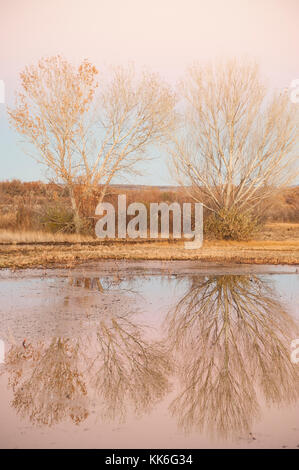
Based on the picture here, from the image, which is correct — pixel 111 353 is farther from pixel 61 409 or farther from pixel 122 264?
pixel 122 264

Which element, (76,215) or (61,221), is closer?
(76,215)

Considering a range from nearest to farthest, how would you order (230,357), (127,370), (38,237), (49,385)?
(49,385) < (127,370) < (230,357) < (38,237)

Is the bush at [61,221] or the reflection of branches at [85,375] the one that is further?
the bush at [61,221]

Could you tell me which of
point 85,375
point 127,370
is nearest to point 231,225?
point 127,370

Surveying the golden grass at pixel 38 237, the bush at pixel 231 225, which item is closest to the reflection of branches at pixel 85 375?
the golden grass at pixel 38 237

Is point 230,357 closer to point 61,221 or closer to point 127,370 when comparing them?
point 127,370

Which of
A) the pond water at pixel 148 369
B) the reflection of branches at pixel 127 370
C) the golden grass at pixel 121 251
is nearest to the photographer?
the pond water at pixel 148 369

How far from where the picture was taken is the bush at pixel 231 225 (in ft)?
65.5

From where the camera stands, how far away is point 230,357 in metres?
5.75

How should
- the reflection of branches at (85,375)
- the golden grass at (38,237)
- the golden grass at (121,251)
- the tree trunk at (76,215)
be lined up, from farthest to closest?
1. the tree trunk at (76,215)
2. the golden grass at (38,237)
3. the golden grass at (121,251)
4. the reflection of branches at (85,375)

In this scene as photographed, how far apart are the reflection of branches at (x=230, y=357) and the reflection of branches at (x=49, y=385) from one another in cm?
92

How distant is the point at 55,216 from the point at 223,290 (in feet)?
40.4

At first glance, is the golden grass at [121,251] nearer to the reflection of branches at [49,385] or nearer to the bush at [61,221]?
the bush at [61,221]

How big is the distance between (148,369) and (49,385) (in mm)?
1040
